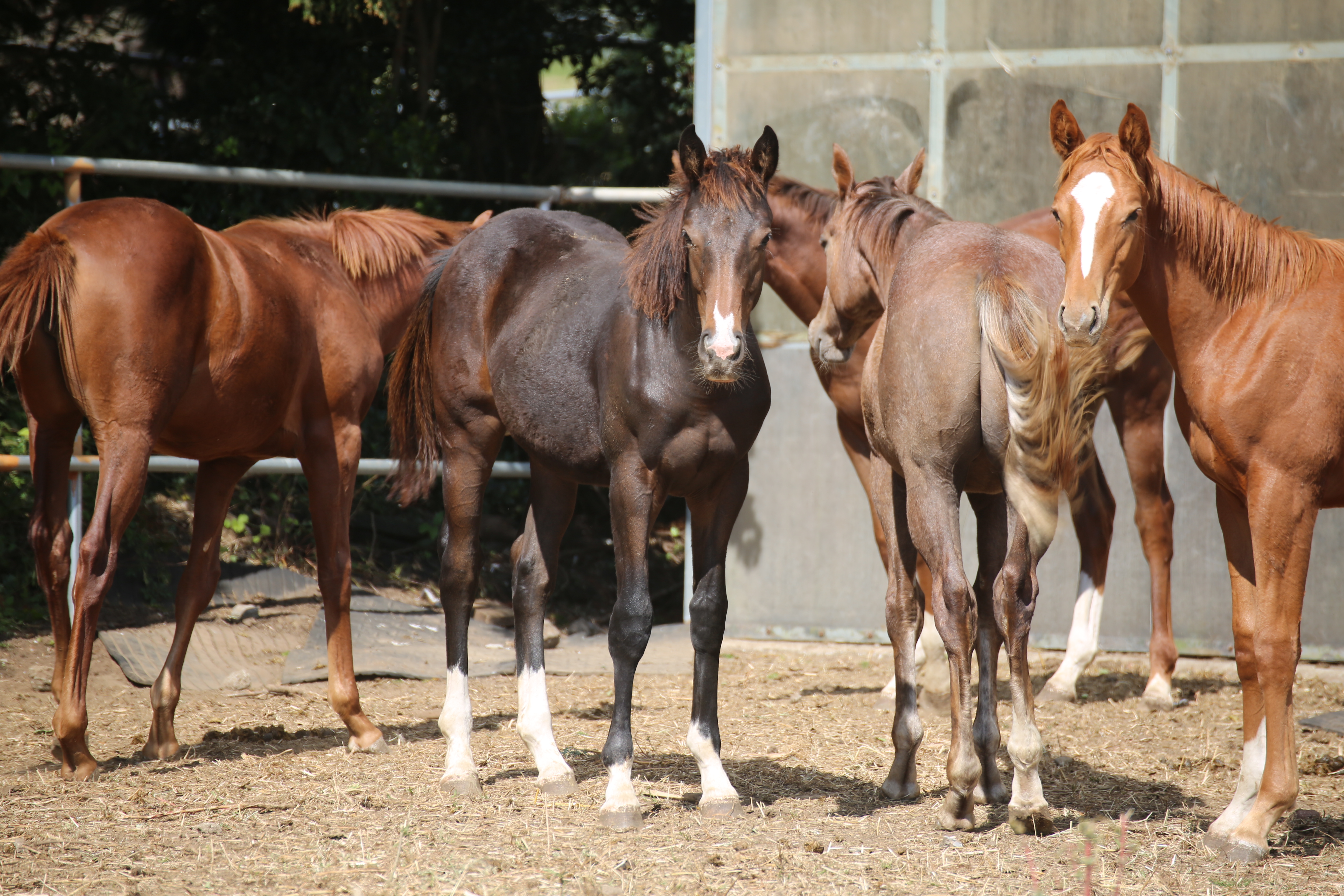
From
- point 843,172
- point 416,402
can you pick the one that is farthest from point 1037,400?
point 416,402

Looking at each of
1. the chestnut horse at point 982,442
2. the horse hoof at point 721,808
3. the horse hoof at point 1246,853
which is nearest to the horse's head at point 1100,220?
the chestnut horse at point 982,442

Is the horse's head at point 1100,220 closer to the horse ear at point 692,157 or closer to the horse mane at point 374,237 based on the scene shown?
the horse ear at point 692,157

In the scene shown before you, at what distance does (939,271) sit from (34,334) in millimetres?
3279

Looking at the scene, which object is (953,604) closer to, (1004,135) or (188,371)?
(188,371)

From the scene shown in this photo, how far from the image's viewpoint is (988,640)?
3672mm

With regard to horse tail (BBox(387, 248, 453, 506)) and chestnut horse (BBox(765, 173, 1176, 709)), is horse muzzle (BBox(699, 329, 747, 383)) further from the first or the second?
chestnut horse (BBox(765, 173, 1176, 709))

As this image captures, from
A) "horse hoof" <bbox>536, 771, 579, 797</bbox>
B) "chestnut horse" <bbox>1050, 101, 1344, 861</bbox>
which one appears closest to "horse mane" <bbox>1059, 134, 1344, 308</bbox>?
"chestnut horse" <bbox>1050, 101, 1344, 861</bbox>

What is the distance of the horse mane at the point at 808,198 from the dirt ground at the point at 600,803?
2507 mm

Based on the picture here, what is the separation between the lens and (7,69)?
23.4 ft

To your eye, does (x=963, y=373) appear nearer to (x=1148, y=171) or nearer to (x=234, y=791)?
(x=1148, y=171)

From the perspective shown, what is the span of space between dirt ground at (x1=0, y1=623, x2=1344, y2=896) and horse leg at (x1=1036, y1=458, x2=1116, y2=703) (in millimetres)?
151

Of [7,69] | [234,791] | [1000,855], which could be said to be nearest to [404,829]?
[234,791]

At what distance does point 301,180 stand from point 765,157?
3576mm

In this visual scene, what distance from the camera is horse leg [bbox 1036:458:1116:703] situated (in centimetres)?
577
